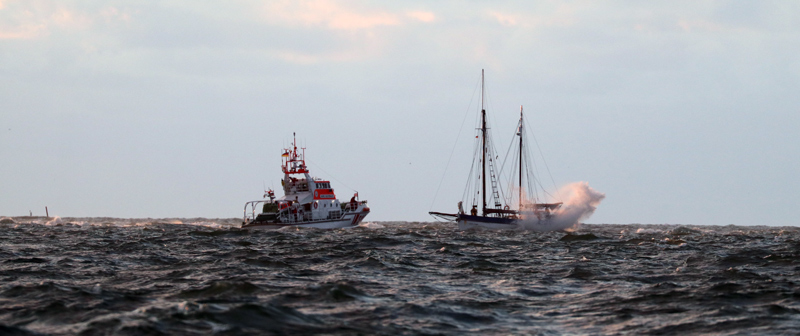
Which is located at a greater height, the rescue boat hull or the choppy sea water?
the rescue boat hull

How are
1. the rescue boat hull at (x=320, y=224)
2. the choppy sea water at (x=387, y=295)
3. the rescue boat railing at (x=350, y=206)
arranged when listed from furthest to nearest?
the rescue boat railing at (x=350, y=206) < the rescue boat hull at (x=320, y=224) < the choppy sea water at (x=387, y=295)

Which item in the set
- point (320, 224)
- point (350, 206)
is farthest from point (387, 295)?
point (350, 206)

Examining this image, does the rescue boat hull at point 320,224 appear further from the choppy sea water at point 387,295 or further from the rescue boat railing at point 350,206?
the choppy sea water at point 387,295

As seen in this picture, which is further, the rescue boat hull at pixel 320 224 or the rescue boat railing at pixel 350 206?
the rescue boat railing at pixel 350 206

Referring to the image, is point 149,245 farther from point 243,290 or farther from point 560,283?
point 560,283

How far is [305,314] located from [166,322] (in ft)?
9.67

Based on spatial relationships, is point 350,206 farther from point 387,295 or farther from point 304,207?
point 387,295

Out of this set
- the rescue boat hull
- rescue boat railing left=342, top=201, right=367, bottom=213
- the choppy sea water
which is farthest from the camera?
rescue boat railing left=342, top=201, right=367, bottom=213

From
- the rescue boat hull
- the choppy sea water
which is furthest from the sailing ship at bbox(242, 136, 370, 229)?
the choppy sea water

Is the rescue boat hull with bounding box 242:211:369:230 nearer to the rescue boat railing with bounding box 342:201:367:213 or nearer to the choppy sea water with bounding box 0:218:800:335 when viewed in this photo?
the rescue boat railing with bounding box 342:201:367:213

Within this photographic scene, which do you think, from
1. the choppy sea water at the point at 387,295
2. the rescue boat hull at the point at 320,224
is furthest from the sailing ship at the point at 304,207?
the choppy sea water at the point at 387,295

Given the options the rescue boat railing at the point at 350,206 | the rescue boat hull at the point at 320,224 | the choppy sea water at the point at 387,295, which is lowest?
the choppy sea water at the point at 387,295

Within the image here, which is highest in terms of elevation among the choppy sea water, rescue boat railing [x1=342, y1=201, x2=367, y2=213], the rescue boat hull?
rescue boat railing [x1=342, y1=201, x2=367, y2=213]

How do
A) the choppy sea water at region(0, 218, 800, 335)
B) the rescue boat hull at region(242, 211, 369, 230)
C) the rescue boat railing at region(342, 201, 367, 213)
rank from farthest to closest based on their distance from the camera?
the rescue boat railing at region(342, 201, 367, 213) < the rescue boat hull at region(242, 211, 369, 230) < the choppy sea water at region(0, 218, 800, 335)
